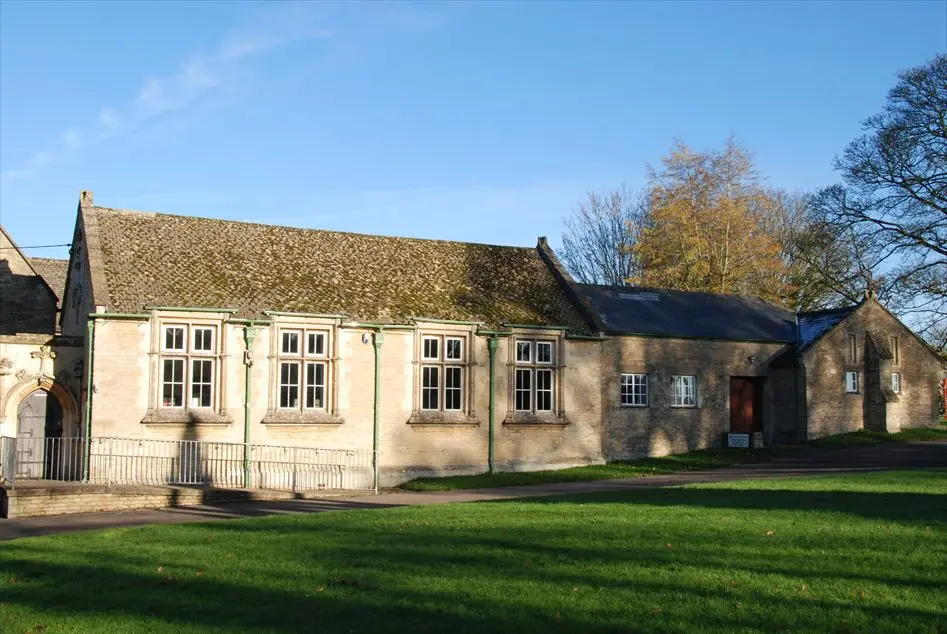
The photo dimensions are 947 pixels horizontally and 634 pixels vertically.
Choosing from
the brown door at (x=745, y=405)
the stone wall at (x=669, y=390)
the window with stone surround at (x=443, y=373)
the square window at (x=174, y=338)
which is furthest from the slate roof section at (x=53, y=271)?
the brown door at (x=745, y=405)

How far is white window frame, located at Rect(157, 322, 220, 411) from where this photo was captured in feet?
84.0

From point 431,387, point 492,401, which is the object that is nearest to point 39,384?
point 431,387

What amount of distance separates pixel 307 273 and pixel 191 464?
7033 millimetres

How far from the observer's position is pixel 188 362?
25.9 meters

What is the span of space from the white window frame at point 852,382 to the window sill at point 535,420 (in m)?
13.7

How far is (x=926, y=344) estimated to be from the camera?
4047cm

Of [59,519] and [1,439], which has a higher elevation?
[1,439]

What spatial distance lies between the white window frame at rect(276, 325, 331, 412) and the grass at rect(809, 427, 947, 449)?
61.8ft

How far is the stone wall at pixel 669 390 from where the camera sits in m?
32.8

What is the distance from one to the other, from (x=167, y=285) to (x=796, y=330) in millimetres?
24078

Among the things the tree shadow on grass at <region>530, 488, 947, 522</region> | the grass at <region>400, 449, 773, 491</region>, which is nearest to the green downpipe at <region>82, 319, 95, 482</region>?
the grass at <region>400, 449, 773, 491</region>

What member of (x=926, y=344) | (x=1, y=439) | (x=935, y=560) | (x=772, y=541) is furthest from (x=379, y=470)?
(x=926, y=344)

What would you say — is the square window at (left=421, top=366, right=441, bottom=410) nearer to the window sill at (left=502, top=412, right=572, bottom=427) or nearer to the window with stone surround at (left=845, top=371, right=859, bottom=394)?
the window sill at (left=502, top=412, right=572, bottom=427)

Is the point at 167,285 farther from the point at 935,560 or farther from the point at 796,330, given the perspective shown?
the point at 796,330
